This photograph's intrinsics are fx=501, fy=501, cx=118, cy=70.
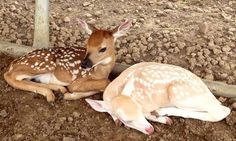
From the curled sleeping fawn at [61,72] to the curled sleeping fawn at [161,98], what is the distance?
248 millimetres

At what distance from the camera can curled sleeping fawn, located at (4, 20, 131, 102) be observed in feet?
12.6

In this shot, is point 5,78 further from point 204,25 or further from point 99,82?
point 204,25

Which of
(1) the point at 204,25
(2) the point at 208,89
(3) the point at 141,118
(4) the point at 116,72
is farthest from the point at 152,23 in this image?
(3) the point at 141,118

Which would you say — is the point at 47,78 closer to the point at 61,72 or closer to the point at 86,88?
the point at 61,72

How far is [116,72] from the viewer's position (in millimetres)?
4133

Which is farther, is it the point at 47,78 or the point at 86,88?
the point at 47,78

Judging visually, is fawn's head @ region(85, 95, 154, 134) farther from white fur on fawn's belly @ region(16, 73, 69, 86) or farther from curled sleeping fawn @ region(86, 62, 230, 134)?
white fur on fawn's belly @ region(16, 73, 69, 86)

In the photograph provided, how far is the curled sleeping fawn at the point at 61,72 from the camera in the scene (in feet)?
12.6

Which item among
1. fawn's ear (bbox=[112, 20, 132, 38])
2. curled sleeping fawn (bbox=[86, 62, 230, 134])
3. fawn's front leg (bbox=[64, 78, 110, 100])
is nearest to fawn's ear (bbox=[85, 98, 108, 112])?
curled sleeping fawn (bbox=[86, 62, 230, 134])

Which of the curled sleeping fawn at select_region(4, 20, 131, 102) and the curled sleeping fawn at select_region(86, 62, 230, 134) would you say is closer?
the curled sleeping fawn at select_region(86, 62, 230, 134)

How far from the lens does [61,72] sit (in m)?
3.92

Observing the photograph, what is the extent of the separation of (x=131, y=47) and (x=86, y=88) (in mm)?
744

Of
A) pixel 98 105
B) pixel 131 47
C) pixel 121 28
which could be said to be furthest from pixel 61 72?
pixel 131 47

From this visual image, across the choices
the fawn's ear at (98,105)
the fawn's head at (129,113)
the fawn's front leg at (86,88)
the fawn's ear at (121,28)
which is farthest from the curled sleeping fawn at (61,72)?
the fawn's head at (129,113)
